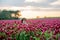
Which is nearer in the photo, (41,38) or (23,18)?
(41,38)

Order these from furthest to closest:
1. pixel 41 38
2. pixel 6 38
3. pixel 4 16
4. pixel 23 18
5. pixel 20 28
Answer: pixel 4 16, pixel 23 18, pixel 20 28, pixel 6 38, pixel 41 38

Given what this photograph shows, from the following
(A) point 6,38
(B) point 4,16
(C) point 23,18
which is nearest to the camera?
(A) point 6,38

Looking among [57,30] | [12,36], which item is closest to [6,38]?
[12,36]

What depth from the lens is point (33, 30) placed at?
15.6 ft

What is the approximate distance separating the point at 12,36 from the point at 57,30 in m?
0.93

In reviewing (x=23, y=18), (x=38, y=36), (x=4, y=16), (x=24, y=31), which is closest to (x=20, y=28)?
(x=24, y=31)

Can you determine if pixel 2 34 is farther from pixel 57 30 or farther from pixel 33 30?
→ pixel 57 30

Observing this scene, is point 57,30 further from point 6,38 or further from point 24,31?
point 6,38

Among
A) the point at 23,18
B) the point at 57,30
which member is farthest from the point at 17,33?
the point at 23,18

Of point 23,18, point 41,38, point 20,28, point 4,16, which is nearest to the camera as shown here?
point 41,38

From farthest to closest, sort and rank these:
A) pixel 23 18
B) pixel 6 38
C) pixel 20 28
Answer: pixel 23 18
pixel 20 28
pixel 6 38

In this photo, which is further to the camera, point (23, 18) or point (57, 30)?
point (23, 18)

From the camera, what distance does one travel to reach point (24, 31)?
467 cm

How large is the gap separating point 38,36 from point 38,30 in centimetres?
37
